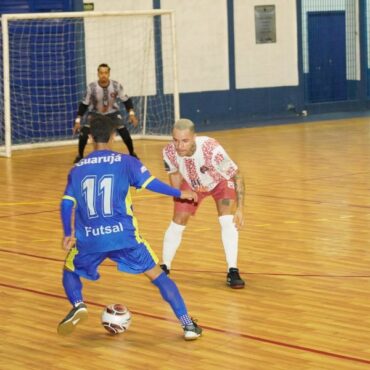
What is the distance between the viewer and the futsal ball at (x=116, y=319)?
7.55m

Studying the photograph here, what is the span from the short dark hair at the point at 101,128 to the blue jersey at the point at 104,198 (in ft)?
0.33

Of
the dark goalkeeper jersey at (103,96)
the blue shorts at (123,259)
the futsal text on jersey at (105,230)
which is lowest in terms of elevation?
the blue shorts at (123,259)

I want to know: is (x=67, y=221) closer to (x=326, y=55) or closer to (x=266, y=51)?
(x=266, y=51)

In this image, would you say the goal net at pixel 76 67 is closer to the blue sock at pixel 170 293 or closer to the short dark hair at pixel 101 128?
the short dark hair at pixel 101 128

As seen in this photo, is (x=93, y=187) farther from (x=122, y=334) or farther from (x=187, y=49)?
(x=187, y=49)

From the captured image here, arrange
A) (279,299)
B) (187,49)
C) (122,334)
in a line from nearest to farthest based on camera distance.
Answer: (122,334)
(279,299)
(187,49)

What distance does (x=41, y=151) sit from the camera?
21188 millimetres

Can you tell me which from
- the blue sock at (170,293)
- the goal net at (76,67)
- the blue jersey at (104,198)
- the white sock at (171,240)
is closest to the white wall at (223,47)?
the goal net at (76,67)

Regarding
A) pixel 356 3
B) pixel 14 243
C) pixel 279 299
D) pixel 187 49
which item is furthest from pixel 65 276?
pixel 356 3

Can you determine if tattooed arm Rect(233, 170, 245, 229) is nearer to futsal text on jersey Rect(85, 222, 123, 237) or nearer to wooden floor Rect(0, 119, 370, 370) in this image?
wooden floor Rect(0, 119, 370, 370)

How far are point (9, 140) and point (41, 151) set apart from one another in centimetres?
143

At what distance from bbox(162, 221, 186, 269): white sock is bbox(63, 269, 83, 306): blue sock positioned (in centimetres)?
204

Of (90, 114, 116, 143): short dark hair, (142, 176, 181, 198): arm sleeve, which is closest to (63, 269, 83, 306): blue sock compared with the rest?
(142, 176, 181, 198): arm sleeve

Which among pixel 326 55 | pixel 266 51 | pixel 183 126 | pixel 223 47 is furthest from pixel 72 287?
pixel 326 55
